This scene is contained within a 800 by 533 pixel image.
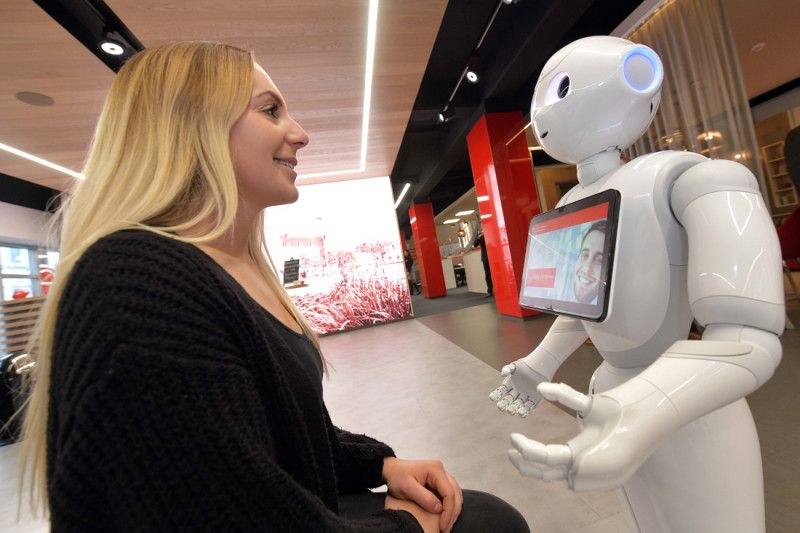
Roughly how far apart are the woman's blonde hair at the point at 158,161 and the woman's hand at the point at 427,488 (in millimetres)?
530

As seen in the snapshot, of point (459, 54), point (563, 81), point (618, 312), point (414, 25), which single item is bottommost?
point (618, 312)

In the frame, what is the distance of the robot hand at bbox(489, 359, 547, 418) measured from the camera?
91 cm

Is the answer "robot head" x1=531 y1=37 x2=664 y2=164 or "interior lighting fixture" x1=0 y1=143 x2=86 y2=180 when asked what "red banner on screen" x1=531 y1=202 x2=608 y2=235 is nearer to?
"robot head" x1=531 y1=37 x2=664 y2=164

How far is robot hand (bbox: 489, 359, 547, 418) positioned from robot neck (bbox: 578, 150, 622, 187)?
469mm

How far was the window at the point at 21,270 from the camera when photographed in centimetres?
512

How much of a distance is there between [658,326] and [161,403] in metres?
0.80

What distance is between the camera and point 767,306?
0.54 m

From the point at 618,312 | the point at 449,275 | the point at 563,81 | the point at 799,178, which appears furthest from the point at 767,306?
the point at 449,275

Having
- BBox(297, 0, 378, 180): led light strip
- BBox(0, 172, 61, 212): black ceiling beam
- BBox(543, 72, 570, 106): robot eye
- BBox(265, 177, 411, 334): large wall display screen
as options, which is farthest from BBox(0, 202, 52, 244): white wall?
BBox(543, 72, 570, 106): robot eye

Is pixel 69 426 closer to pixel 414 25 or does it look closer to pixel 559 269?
pixel 559 269

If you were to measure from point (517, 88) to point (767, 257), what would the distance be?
4.49 metres

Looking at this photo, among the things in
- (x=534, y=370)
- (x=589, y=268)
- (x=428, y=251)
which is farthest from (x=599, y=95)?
(x=428, y=251)

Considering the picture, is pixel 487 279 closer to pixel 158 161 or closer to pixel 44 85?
pixel 44 85

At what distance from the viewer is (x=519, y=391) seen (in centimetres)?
94
